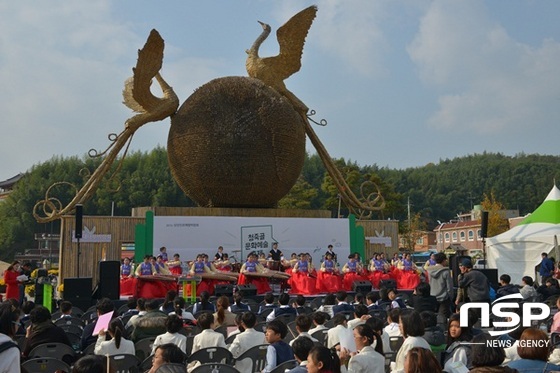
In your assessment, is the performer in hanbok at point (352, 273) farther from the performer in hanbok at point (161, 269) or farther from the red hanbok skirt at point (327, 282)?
the performer in hanbok at point (161, 269)

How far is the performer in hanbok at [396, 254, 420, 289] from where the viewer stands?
51.4ft

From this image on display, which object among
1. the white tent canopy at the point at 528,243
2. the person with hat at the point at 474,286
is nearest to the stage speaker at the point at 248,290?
the person with hat at the point at 474,286

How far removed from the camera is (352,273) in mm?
15320

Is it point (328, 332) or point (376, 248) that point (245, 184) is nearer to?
point (376, 248)

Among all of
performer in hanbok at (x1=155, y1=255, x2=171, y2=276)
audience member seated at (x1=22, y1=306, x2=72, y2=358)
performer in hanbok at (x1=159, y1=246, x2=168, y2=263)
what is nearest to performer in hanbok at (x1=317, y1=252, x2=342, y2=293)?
performer in hanbok at (x1=155, y1=255, x2=171, y2=276)

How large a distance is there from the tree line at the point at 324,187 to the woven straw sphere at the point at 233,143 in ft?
13.7

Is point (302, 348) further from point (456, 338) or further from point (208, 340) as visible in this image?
point (456, 338)

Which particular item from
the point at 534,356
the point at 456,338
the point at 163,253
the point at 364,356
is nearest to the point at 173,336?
the point at 364,356

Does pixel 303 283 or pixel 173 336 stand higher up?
pixel 173 336

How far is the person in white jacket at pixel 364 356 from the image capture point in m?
3.97

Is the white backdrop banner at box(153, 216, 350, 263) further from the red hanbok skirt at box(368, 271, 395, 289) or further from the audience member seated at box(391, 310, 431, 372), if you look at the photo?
the audience member seated at box(391, 310, 431, 372)

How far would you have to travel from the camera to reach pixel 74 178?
4894cm

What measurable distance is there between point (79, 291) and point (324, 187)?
27.4 metres

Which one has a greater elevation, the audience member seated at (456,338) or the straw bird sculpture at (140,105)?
the straw bird sculpture at (140,105)
